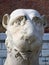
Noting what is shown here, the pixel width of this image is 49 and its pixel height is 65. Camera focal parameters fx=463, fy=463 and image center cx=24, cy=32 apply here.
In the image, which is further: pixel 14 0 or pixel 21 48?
pixel 14 0

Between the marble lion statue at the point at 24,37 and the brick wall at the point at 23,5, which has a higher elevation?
the brick wall at the point at 23,5

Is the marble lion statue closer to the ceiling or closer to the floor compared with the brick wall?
closer to the floor

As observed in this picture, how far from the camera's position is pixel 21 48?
391 centimetres

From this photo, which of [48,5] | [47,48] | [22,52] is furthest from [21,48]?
[48,5]

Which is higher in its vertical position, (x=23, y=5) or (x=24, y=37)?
(x=23, y=5)

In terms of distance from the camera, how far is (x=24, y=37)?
3877 millimetres

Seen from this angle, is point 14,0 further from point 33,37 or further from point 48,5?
point 33,37

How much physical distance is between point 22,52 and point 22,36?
0.48 ft

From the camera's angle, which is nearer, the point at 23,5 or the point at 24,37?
the point at 24,37

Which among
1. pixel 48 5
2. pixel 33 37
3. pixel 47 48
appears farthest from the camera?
pixel 48 5

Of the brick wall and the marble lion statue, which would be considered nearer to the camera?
the marble lion statue

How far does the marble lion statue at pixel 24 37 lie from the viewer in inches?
153

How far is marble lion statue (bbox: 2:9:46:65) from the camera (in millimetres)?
3885

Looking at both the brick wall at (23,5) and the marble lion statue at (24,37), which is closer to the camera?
the marble lion statue at (24,37)
